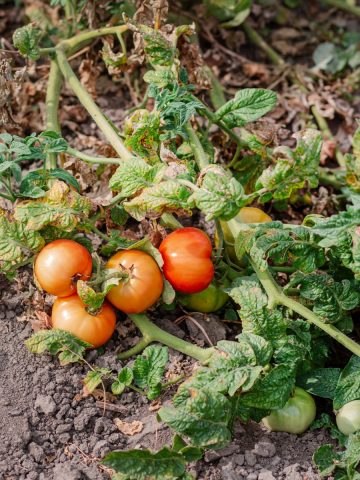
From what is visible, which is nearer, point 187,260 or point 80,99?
point 187,260

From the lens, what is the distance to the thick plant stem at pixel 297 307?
2.17 meters

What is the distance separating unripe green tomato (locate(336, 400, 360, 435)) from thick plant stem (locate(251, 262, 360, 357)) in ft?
0.51

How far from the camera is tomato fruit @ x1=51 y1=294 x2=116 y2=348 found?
7.32ft

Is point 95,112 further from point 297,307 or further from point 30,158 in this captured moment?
point 297,307

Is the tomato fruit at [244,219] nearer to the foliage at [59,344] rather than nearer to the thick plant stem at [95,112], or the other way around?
the thick plant stem at [95,112]

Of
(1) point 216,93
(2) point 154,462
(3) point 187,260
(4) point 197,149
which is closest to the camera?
(2) point 154,462

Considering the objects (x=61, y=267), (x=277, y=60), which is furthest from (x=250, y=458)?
(x=277, y=60)

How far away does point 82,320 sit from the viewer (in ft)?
A: 7.32

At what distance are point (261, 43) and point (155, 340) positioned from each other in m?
1.69

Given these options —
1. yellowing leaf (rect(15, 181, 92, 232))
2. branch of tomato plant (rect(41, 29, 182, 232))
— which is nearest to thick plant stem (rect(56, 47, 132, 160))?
branch of tomato plant (rect(41, 29, 182, 232))

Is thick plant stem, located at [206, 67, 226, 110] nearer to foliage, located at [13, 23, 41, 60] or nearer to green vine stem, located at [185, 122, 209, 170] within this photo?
green vine stem, located at [185, 122, 209, 170]

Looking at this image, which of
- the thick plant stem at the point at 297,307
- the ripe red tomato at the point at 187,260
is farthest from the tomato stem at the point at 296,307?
the ripe red tomato at the point at 187,260

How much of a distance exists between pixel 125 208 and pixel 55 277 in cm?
31

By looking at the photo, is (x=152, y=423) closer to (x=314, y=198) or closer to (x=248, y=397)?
(x=248, y=397)
